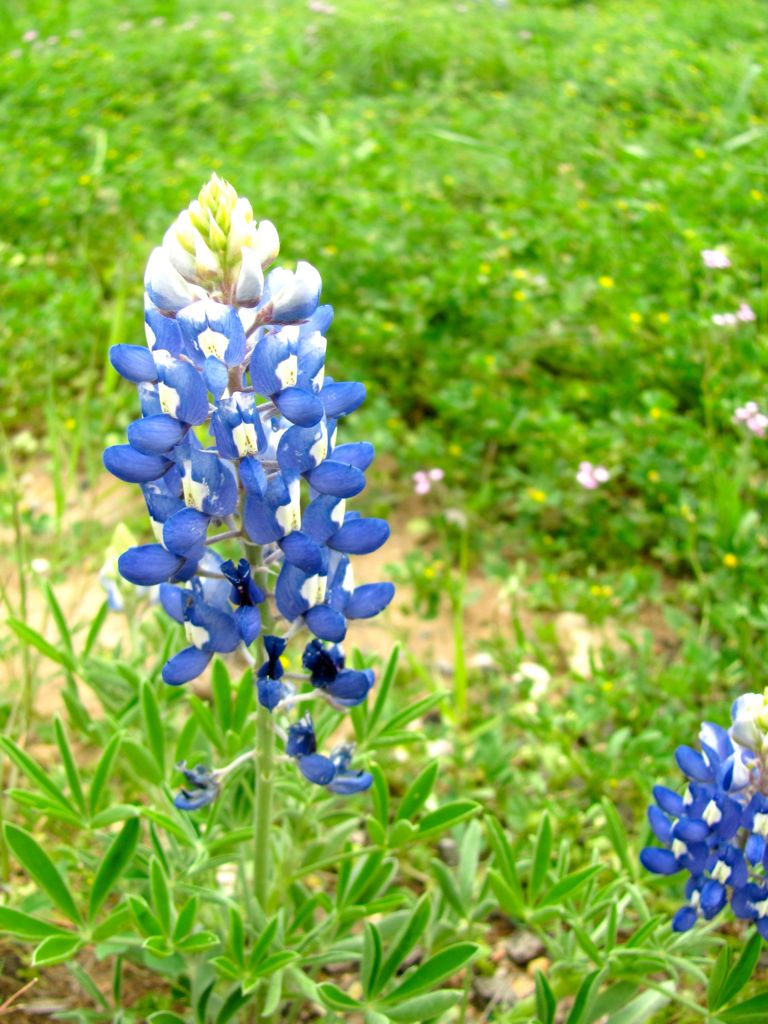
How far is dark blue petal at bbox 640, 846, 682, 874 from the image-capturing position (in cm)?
177

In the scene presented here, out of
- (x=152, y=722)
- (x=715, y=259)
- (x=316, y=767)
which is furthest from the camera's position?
(x=715, y=259)

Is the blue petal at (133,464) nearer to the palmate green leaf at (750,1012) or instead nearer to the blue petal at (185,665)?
the blue petal at (185,665)

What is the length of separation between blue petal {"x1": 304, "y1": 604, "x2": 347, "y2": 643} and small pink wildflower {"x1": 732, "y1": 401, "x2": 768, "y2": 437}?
1890mm

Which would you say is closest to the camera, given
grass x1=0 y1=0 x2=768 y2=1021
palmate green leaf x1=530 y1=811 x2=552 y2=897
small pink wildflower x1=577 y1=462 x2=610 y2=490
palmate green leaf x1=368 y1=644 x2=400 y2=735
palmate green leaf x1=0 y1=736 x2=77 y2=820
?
Result: palmate green leaf x1=0 y1=736 x2=77 y2=820

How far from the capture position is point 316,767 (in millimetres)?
1579

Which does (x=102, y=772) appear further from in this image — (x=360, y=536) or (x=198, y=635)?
(x=360, y=536)

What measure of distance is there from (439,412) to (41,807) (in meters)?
2.16

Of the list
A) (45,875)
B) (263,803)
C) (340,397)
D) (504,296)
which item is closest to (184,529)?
(340,397)

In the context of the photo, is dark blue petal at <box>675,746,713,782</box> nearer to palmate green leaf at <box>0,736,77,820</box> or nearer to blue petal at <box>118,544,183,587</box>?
blue petal at <box>118,544,183,587</box>

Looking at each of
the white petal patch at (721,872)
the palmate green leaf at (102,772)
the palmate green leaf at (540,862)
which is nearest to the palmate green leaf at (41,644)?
the palmate green leaf at (102,772)

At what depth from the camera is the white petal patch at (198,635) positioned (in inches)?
59.3

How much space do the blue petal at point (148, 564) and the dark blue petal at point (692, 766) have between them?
0.88 meters

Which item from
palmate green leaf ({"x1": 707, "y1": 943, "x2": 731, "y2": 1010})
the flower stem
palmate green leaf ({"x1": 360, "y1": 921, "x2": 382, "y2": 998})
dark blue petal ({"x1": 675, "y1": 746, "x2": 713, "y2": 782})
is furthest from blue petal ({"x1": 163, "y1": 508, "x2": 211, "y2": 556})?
palmate green leaf ({"x1": 707, "y1": 943, "x2": 731, "y2": 1010})

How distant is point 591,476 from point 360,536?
1.75 m
